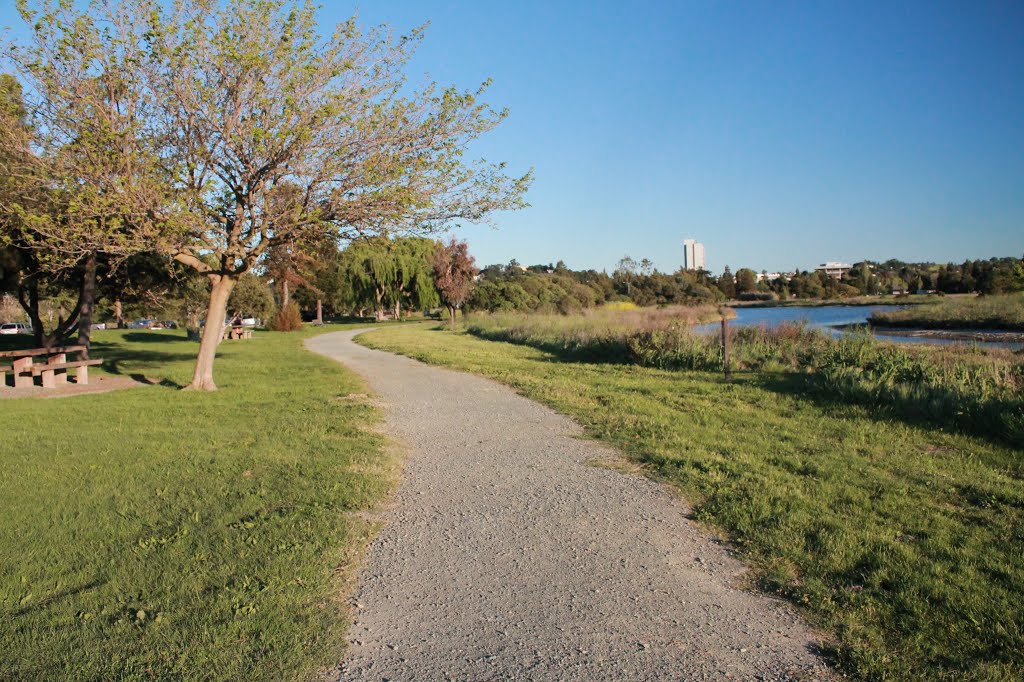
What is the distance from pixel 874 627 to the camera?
3.41 m

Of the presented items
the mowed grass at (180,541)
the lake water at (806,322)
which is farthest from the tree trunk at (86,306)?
the lake water at (806,322)

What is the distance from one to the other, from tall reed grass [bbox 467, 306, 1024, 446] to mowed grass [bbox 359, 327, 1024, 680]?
25.4 inches

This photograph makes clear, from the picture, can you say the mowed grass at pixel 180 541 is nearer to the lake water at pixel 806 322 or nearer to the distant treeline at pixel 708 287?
the lake water at pixel 806 322

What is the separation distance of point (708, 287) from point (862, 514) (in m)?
65.2

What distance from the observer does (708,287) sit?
6794 cm

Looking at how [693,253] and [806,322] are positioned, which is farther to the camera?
[693,253]

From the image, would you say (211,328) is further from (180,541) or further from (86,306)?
(180,541)

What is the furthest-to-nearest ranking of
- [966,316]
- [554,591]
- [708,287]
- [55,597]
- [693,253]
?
[693,253]
[708,287]
[966,316]
[554,591]
[55,597]

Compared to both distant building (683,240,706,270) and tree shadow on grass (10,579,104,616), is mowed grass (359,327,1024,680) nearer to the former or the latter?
tree shadow on grass (10,579,104,616)

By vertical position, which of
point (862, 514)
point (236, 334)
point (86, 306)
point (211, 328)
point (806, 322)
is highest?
point (86, 306)

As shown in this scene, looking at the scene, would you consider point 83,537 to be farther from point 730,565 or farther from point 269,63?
point 269,63

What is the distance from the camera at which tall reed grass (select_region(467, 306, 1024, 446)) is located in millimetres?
8914

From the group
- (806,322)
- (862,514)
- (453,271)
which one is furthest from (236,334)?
(862,514)

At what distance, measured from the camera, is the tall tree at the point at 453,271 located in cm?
4750
